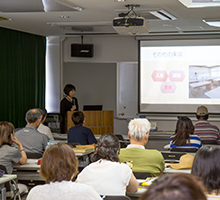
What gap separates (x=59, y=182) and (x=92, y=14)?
4.58m

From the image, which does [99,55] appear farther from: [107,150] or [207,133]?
[107,150]

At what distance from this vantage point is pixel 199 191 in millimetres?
706

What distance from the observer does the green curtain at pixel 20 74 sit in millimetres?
7406

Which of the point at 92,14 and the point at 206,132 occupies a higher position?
the point at 92,14

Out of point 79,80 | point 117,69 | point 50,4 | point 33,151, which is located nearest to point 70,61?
point 79,80

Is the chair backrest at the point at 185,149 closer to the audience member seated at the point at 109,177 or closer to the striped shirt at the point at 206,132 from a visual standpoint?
the striped shirt at the point at 206,132

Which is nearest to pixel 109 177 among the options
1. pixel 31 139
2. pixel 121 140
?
pixel 31 139

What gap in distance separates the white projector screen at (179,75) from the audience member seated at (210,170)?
6844mm

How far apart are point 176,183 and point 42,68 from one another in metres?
8.37

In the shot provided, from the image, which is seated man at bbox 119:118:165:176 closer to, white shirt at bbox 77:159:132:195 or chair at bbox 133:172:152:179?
chair at bbox 133:172:152:179

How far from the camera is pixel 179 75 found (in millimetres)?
8406

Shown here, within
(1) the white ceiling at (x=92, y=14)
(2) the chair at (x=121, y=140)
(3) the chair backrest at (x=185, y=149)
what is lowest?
(2) the chair at (x=121, y=140)

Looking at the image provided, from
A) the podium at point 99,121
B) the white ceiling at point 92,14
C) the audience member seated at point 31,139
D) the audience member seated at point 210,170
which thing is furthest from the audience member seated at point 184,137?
the audience member seated at point 210,170

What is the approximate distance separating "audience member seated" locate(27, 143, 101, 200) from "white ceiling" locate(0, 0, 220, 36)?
3.59 m
